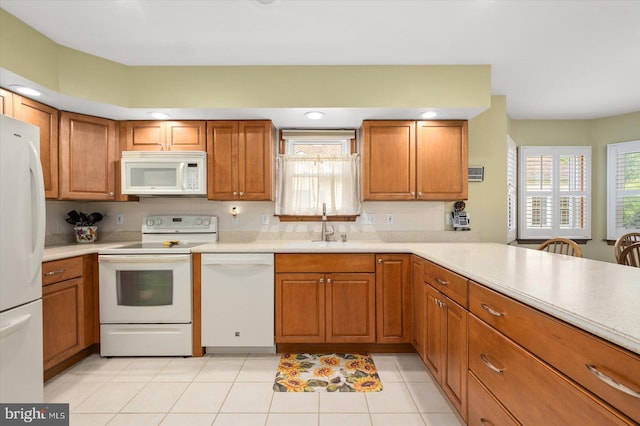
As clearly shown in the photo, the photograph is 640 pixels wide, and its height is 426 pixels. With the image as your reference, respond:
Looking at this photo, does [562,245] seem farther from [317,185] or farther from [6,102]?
[6,102]

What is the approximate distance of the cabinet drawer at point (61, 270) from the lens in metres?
2.12

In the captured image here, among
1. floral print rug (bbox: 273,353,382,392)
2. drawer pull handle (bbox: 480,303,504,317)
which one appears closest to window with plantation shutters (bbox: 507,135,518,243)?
floral print rug (bbox: 273,353,382,392)

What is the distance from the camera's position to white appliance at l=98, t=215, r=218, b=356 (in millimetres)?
2508

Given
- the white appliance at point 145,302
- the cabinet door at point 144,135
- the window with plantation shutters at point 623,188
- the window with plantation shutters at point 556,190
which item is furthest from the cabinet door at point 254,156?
the window with plantation shutters at point 623,188

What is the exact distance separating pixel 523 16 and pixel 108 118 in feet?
11.6

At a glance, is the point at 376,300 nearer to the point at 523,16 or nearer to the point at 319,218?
the point at 319,218

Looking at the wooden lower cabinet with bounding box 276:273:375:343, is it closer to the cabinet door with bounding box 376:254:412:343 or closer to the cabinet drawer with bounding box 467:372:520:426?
the cabinet door with bounding box 376:254:412:343

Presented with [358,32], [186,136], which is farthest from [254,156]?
[358,32]

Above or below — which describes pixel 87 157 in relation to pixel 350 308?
above

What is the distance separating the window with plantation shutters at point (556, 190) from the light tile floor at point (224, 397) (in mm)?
2877

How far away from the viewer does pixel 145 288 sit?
254 centimetres

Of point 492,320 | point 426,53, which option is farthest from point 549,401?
point 426,53

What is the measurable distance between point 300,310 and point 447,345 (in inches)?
47.2

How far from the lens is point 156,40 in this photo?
2.28 metres
